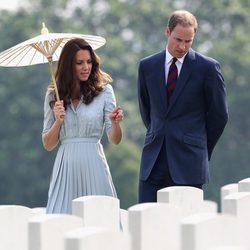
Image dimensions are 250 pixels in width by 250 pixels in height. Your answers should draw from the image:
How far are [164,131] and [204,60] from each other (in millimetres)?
460

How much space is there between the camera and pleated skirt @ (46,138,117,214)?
7.96 metres

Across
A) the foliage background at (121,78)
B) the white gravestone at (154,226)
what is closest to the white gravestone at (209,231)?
the white gravestone at (154,226)

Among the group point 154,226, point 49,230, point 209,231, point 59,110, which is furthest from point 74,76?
point 209,231

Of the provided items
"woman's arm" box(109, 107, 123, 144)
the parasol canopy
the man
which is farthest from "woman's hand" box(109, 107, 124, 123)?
the parasol canopy

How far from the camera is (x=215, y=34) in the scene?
5709 centimetres

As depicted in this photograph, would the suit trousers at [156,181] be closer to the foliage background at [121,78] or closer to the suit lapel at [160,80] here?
the suit lapel at [160,80]

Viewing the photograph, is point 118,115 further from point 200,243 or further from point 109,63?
point 109,63

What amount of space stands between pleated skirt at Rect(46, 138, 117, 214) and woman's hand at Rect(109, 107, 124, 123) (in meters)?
0.34

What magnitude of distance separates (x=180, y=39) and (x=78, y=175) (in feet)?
3.22

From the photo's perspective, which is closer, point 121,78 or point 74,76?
point 74,76

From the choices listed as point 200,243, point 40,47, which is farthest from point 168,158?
point 200,243

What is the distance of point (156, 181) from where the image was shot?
802 centimetres

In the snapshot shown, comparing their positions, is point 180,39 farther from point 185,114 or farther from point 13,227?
point 13,227

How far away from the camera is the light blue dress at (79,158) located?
25.9 feet
